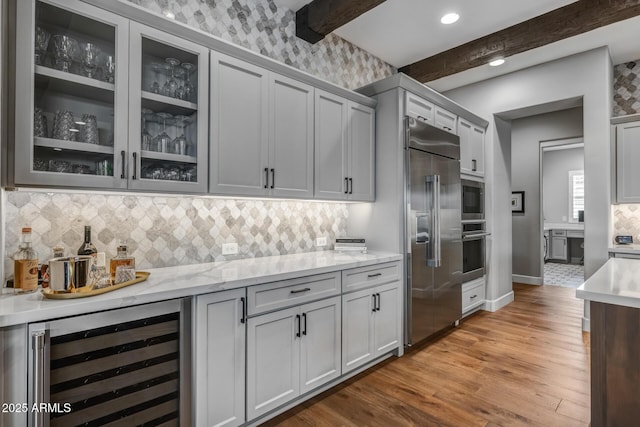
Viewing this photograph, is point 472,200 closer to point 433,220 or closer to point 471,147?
point 471,147

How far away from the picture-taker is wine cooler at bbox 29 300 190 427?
131 cm

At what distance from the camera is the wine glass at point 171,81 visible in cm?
199

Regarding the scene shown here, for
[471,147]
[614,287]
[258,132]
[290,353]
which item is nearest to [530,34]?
[471,147]

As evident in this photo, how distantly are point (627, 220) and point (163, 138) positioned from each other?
16.8 ft

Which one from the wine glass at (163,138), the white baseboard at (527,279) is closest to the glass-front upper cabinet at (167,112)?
the wine glass at (163,138)

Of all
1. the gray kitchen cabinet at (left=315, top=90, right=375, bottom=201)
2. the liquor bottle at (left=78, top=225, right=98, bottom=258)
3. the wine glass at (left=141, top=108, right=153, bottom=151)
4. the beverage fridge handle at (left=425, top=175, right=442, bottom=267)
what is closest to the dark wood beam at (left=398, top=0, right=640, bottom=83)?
the gray kitchen cabinet at (left=315, top=90, right=375, bottom=201)

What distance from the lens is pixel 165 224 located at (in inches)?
87.7

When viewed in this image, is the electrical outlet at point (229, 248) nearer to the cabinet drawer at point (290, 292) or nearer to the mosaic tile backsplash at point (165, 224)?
the mosaic tile backsplash at point (165, 224)

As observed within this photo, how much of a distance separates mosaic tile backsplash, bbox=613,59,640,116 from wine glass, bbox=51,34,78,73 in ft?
18.2

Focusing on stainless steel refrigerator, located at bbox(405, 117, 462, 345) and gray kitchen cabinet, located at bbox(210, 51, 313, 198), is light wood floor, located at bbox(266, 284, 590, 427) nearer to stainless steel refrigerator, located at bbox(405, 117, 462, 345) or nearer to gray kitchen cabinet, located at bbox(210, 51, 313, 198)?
stainless steel refrigerator, located at bbox(405, 117, 462, 345)

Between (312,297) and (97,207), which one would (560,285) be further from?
(97,207)

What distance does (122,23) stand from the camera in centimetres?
176

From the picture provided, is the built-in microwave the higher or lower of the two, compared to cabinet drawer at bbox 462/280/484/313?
higher

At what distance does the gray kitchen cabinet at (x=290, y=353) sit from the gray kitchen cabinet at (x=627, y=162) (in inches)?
145
